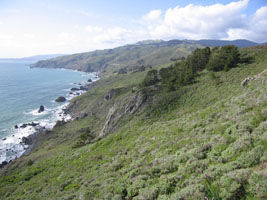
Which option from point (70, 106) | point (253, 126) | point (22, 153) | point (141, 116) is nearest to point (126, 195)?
point (253, 126)

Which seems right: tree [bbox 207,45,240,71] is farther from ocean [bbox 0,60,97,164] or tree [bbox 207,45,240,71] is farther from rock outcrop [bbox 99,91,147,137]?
ocean [bbox 0,60,97,164]

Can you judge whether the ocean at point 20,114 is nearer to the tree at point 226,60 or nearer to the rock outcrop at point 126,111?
the rock outcrop at point 126,111

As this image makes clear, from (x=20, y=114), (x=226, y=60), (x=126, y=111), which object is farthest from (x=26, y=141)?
(x=226, y=60)

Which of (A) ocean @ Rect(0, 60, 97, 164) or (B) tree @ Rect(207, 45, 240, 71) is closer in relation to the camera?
(B) tree @ Rect(207, 45, 240, 71)

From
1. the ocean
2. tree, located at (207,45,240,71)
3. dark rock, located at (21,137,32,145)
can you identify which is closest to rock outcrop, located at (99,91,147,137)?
tree, located at (207,45,240,71)

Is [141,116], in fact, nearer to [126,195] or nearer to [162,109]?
[162,109]

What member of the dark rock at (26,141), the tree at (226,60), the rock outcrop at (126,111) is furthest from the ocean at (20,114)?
the tree at (226,60)

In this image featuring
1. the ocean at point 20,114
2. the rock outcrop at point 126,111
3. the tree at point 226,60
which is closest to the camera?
the tree at point 226,60

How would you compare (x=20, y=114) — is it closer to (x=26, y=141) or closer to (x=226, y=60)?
(x=26, y=141)

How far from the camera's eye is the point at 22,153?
46.7 meters

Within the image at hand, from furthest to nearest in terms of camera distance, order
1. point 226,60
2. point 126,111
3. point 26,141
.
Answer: point 26,141
point 126,111
point 226,60

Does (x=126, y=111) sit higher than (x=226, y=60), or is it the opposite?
(x=226, y=60)

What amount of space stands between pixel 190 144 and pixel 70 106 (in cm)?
7937

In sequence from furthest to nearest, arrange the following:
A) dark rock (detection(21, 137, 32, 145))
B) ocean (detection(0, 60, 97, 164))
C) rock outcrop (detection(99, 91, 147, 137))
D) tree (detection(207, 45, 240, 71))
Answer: dark rock (detection(21, 137, 32, 145)) → ocean (detection(0, 60, 97, 164)) → rock outcrop (detection(99, 91, 147, 137)) → tree (detection(207, 45, 240, 71))
